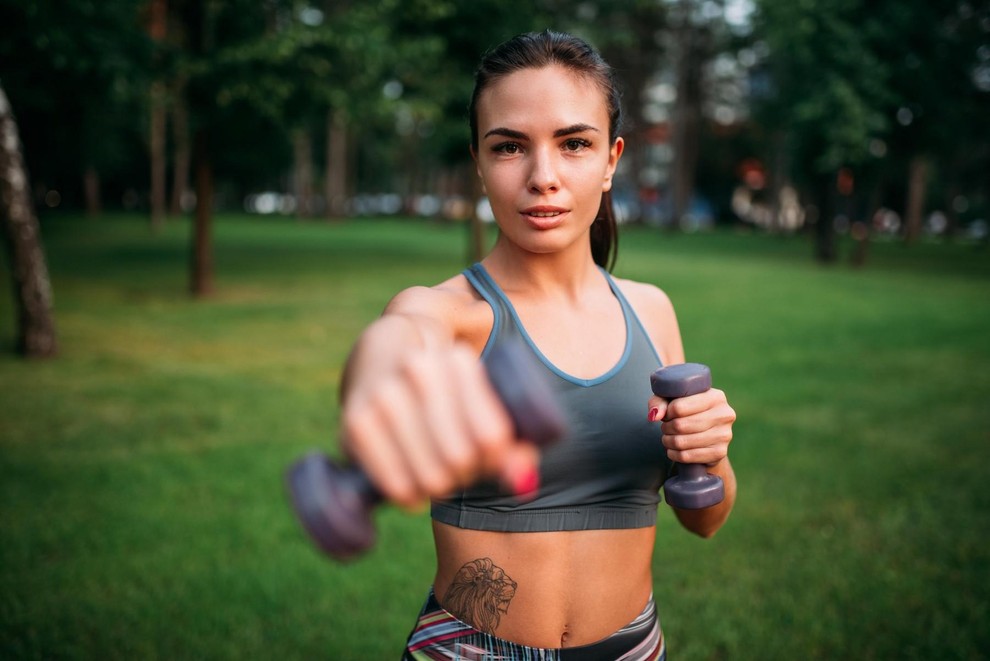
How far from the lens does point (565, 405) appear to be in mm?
1771

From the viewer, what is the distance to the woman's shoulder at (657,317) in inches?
82.5

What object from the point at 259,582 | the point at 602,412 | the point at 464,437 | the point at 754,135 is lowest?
the point at 259,582

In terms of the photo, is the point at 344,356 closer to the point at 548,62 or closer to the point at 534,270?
the point at 534,270

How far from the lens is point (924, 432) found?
7348mm

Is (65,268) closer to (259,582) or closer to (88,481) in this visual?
Answer: (88,481)

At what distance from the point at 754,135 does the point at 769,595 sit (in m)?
59.8

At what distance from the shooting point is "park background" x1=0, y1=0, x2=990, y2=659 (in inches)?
171

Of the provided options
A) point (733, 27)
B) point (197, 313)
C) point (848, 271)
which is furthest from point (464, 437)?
point (733, 27)

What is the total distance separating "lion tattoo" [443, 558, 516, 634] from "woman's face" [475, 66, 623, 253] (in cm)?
75

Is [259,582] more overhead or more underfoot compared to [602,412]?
more underfoot

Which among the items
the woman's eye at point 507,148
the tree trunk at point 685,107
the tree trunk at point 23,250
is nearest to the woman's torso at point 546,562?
the woman's eye at point 507,148

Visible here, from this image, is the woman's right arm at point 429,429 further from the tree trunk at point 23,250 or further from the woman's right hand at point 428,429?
the tree trunk at point 23,250

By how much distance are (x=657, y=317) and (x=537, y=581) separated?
2.54 feet

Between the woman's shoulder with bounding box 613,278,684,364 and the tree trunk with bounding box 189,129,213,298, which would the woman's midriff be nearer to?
the woman's shoulder with bounding box 613,278,684,364
